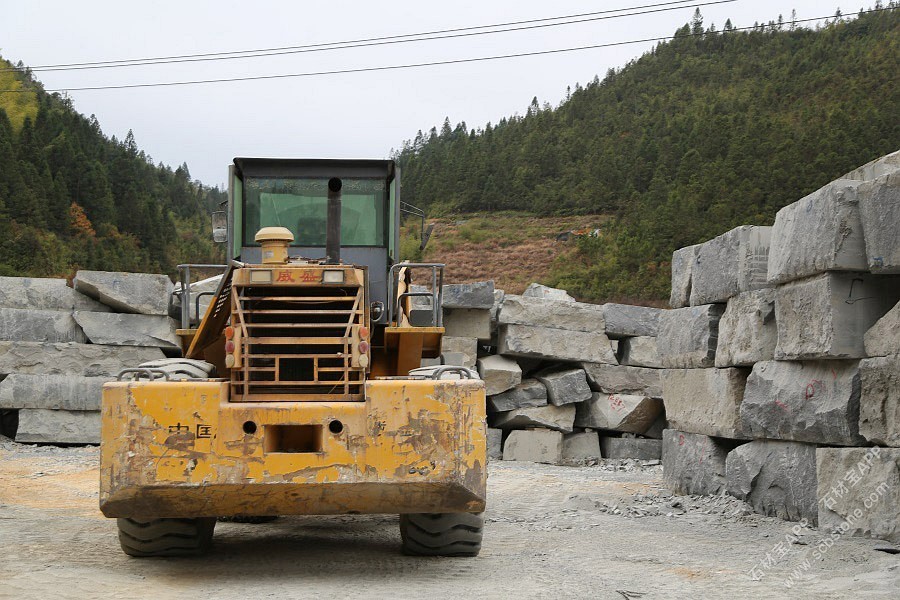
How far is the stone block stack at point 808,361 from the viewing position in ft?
22.3

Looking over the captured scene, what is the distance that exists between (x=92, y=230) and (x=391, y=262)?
42.7m

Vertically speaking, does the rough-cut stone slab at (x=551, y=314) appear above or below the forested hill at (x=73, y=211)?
below

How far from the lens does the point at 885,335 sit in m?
6.80

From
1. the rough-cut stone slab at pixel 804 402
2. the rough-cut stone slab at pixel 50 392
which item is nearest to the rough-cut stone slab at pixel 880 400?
the rough-cut stone slab at pixel 804 402

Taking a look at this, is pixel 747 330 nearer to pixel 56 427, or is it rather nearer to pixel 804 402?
pixel 804 402

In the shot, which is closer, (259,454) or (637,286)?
(259,454)

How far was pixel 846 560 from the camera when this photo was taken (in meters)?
6.42

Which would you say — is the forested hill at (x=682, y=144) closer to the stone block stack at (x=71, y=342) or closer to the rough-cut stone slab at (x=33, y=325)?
the stone block stack at (x=71, y=342)

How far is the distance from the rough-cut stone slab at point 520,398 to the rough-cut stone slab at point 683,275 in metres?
5.24

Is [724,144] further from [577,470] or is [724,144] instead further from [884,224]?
[884,224]

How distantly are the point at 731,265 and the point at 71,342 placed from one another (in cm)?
1142

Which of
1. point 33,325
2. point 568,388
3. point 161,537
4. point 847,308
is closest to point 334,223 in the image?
point 161,537

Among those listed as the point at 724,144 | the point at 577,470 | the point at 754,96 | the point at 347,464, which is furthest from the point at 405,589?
the point at 754,96

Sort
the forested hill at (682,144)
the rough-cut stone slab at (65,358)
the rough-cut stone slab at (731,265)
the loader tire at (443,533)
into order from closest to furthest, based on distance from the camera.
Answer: the loader tire at (443,533) → the rough-cut stone slab at (731,265) → the rough-cut stone slab at (65,358) → the forested hill at (682,144)
